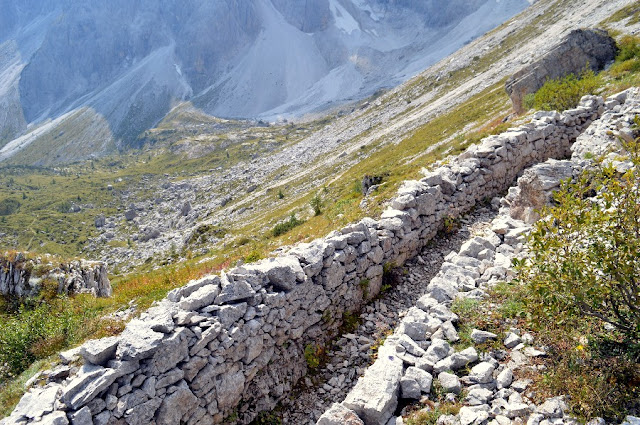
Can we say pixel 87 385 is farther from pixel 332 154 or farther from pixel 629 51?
pixel 332 154

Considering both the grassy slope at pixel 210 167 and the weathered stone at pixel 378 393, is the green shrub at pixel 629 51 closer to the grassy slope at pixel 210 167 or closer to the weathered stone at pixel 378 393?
the grassy slope at pixel 210 167

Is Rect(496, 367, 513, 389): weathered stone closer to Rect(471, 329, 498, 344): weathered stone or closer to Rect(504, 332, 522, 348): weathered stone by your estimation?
Rect(504, 332, 522, 348): weathered stone

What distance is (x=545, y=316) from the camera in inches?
277

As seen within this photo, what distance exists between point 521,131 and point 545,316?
15.8 m

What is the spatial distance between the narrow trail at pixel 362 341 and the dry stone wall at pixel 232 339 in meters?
0.43

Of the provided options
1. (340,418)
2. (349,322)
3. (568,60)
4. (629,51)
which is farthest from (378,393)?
(568,60)

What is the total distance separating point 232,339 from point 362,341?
173 inches

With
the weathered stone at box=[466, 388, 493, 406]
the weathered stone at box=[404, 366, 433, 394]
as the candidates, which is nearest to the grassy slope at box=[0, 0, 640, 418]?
the weathered stone at box=[404, 366, 433, 394]

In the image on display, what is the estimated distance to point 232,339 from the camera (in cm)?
911

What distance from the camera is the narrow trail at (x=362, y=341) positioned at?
988 centimetres

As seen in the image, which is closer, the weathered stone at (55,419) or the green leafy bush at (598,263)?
the green leafy bush at (598,263)

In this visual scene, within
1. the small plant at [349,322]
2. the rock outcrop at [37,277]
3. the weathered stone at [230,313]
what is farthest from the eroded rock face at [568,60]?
the rock outcrop at [37,277]

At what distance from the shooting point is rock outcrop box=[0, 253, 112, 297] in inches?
699

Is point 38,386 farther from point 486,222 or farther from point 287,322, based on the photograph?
point 486,222
